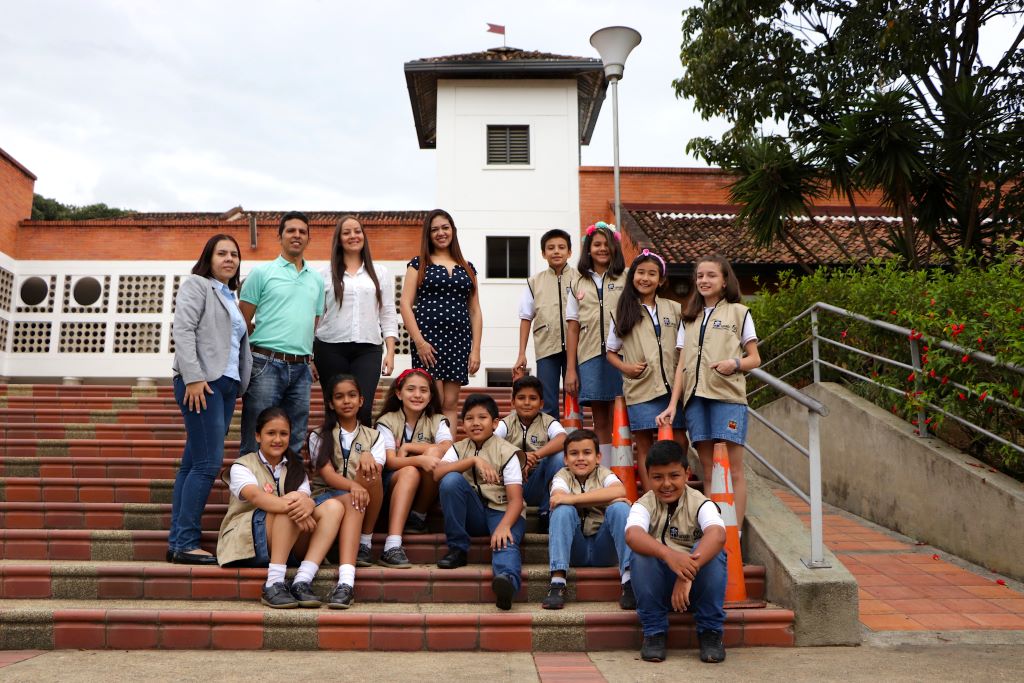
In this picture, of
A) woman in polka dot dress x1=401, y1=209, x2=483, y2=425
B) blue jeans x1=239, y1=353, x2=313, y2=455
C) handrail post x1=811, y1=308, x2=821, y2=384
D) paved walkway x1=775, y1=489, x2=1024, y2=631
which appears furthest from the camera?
handrail post x1=811, y1=308, x2=821, y2=384

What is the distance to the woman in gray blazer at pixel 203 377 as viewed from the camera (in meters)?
4.22

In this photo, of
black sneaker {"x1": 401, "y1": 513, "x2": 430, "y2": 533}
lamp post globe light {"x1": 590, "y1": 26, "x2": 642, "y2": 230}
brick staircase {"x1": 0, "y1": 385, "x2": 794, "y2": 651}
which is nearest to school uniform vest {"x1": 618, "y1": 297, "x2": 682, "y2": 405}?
brick staircase {"x1": 0, "y1": 385, "x2": 794, "y2": 651}

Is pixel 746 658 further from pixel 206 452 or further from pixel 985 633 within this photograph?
pixel 206 452

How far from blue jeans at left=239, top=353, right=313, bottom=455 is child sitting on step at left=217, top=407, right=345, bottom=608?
1.33 feet

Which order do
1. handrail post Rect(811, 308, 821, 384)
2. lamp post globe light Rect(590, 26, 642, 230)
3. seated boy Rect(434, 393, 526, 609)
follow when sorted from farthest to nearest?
1. lamp post globe light Rect(590, 26, 642, 230)
2. handrail post Rect(811, 308, 821, 384)
3. seated boy Rect(434, 393, 526, 609)

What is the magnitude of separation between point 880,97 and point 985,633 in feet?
22.6

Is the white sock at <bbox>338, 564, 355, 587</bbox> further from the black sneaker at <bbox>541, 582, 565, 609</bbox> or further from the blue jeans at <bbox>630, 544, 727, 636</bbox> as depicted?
the blue jeans at <bbox>630, 544, 727, 636</bbox>

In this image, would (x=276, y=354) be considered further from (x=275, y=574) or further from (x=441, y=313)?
(x=275, y=574)

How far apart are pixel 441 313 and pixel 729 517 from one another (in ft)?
7.35

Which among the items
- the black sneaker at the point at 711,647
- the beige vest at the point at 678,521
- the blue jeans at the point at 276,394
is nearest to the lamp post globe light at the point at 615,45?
the blue jeans at the point at 276,394

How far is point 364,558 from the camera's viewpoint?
14.1 feet

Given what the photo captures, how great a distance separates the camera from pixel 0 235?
595 inches

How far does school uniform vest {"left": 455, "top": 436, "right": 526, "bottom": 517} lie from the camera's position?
4.42 metres

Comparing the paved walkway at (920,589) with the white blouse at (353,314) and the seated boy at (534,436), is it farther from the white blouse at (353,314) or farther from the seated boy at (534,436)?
the white blouse at (353,314)
